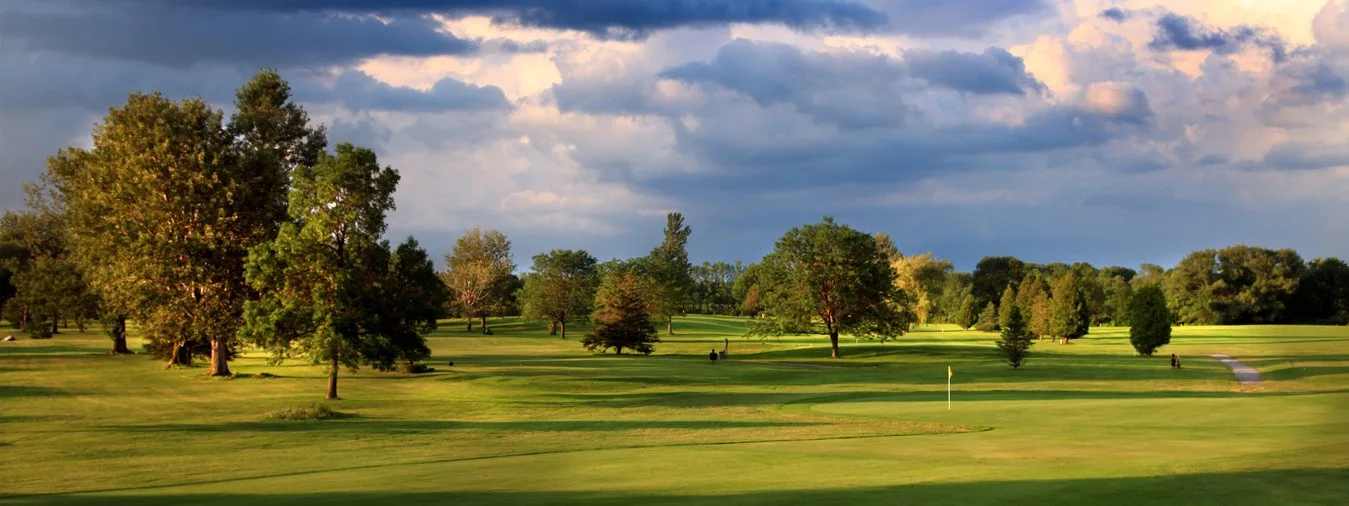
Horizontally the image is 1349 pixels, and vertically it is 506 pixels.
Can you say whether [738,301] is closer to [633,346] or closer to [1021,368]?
[633,346]

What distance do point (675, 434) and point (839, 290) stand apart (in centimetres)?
4896

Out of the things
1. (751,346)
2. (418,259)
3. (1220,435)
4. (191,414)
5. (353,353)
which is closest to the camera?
(1220,435)

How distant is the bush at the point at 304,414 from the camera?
1358 inches

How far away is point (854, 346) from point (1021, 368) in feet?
76.6

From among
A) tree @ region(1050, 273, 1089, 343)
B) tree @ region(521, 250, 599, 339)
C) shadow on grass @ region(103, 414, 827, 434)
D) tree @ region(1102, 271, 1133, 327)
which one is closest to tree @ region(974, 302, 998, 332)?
tree @ region(1102, 271, 1133, 327)

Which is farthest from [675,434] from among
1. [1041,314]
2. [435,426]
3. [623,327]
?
[1041,314]

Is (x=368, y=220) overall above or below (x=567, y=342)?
above

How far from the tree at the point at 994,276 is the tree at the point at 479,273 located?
7340cm

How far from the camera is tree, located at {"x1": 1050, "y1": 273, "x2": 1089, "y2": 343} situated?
9588 centimetres

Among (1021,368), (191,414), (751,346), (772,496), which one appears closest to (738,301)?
(751,346)

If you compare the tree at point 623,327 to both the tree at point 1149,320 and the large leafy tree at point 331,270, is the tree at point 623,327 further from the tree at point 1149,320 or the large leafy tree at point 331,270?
the tree at point 1149,320

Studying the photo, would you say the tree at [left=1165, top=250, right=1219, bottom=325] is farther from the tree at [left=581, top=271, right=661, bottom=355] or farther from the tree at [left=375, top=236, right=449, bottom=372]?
the tree at [left=375, top=236, right=449, bottom=372]

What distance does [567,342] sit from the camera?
9912 centimetres

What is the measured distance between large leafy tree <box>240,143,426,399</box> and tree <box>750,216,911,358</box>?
132 feet
